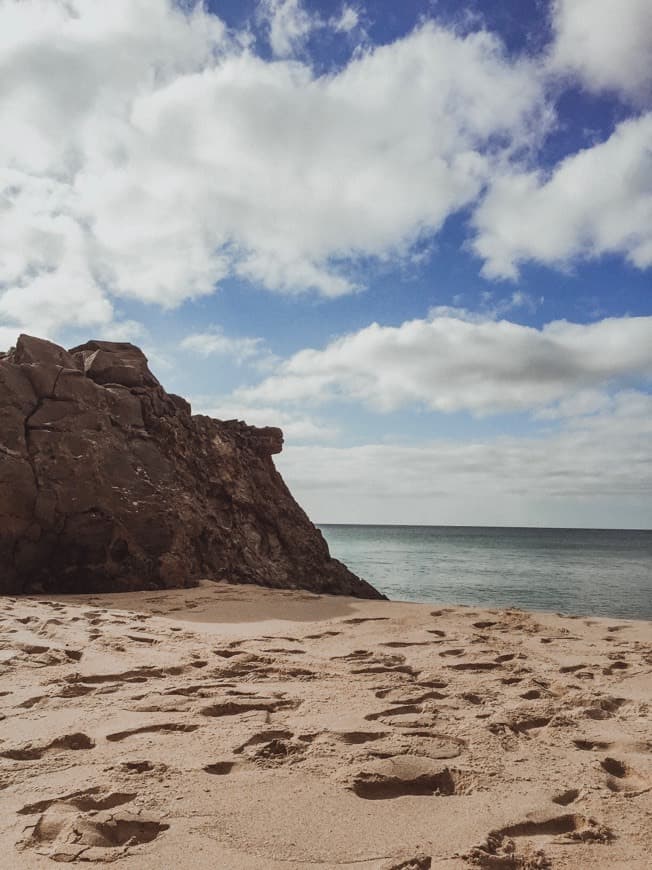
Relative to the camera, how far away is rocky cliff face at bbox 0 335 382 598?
8547 millimetres

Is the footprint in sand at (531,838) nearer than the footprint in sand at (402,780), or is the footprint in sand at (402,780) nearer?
the footprint in sand at (531,838)

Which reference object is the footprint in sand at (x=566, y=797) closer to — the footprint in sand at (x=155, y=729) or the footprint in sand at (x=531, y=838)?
the footprint in sand at (x=531, y=838)

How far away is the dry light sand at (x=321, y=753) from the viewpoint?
1887mm

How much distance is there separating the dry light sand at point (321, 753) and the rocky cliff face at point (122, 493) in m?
3.63

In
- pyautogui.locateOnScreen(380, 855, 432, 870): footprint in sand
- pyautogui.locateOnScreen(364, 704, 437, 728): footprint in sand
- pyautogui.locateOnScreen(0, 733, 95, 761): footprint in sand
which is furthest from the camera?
pyautogui.locateOnScreen(364, 704, 437, 728): footprint in sand

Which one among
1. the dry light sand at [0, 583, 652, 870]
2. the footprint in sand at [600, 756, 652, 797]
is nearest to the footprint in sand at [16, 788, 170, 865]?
the dry light sand at [0, 583, 652, 870]

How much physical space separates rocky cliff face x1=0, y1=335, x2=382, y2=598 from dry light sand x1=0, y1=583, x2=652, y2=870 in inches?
143

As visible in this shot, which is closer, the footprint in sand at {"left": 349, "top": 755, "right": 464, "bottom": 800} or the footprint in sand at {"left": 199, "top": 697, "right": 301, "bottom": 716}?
the footprint in sand at {"left": 349, "top": 755, "right": 464, "bottom": 800}

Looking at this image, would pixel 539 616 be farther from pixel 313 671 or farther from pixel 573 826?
pixel 573 826

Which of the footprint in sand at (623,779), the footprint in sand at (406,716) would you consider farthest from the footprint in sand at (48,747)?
the footprint in sand at (623,779)

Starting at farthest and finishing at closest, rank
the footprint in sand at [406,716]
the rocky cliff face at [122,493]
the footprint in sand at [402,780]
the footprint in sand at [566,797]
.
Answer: the rocky cliff face at [122,493] → the footprint in sand at [406,716] → the footprint in sand at [402,780] → the footprint in sand at [566,797]

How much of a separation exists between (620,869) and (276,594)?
6.87 meters

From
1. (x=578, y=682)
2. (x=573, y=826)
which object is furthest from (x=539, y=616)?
(x=573, y=826)

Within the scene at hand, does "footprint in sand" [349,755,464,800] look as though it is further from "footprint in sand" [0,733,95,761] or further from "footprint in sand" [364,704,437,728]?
"footprint in sand" [0,733,95,761]
